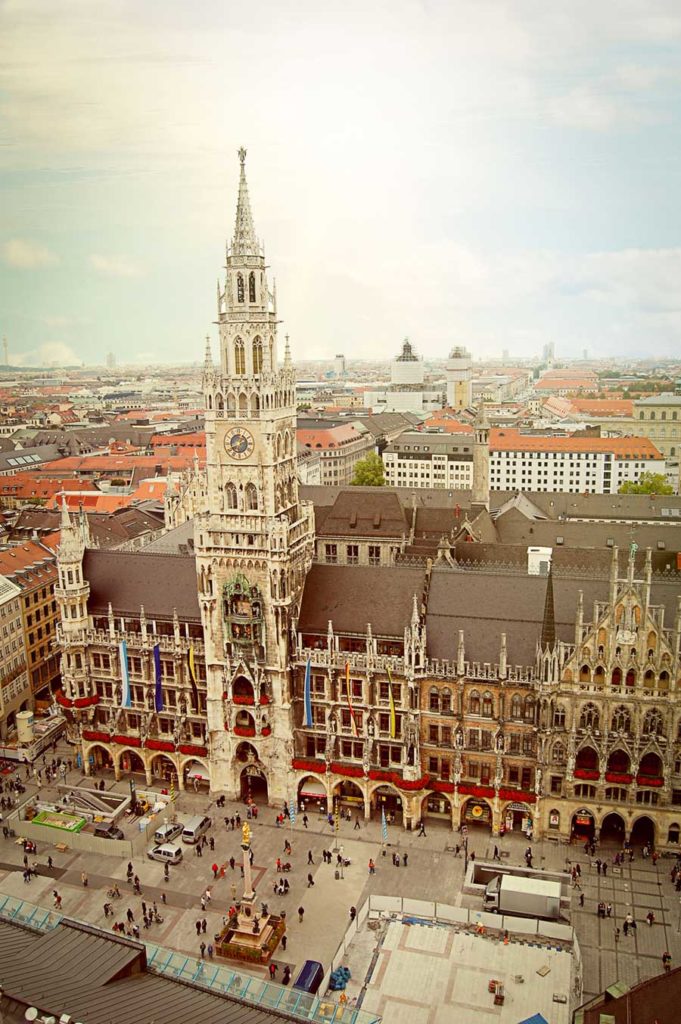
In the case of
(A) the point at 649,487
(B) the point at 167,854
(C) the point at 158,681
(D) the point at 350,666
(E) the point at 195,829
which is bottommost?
(B) the point at 167,854

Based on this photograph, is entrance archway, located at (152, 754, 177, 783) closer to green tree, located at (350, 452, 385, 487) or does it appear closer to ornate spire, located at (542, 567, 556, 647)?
ornate spire, located at (542, 567, 556, 647)

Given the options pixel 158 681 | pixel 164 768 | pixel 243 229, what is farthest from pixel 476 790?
pixel 243 229

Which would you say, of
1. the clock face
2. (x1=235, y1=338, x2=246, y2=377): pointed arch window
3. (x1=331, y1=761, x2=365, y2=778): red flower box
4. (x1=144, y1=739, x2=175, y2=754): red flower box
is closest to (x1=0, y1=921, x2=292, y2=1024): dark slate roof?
(x1=331, y1=761, x2=365, y2=778): red flower box

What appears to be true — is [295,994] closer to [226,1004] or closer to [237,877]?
[226,1004]

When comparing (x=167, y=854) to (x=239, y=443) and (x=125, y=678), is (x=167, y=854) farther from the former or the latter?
(x=239, y=443)

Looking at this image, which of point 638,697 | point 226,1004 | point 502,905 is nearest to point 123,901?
point 502,905

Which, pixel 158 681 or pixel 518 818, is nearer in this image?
pixel 518 818
